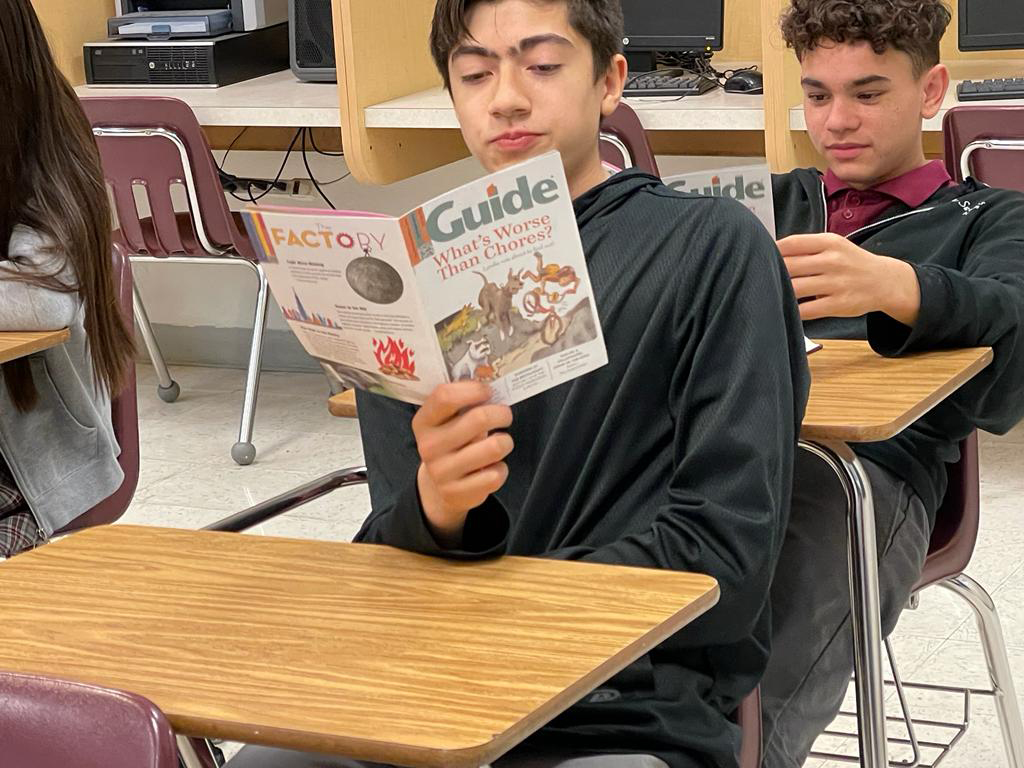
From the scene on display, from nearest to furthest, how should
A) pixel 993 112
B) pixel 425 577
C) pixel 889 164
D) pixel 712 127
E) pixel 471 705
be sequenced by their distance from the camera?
pixel 471 705 → pixel 425 577 → pixel 889 164 → pixel 993 112 → pixel 712 127

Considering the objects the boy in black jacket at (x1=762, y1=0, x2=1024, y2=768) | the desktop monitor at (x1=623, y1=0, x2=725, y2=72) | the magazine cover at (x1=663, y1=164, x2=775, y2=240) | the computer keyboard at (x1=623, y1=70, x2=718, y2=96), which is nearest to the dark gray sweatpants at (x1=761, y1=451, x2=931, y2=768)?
the boy in black jacket at (x1=762, y1=0, x2=1024, y2=768)

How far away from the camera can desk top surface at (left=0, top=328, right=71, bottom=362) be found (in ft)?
6.23

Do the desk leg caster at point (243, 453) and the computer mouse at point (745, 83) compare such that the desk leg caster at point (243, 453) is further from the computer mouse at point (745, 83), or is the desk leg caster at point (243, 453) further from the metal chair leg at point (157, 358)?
the computer mouse at point (745, 83)

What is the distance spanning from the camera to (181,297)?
463 cm

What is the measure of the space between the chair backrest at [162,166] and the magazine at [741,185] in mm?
2007

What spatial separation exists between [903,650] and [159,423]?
2160 millimetres

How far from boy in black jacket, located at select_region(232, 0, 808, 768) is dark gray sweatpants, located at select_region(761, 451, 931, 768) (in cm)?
32

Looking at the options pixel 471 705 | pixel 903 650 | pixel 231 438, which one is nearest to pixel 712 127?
pixel 903 650

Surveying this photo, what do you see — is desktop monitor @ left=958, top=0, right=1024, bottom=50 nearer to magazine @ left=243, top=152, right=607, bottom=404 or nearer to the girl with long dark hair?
the girl with long dark hair

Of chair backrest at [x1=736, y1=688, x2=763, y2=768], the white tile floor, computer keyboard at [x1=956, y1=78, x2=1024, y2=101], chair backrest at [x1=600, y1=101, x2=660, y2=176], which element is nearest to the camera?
chair backrest at [x1=736, y1=688, x2=763, y2=768]

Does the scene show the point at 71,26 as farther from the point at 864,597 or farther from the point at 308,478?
the point at 864,597

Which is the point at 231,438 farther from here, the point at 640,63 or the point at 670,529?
the point at 670,529

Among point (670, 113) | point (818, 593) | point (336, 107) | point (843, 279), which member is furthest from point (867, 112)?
point (336, 107)

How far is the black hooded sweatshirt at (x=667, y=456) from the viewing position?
1.26m
